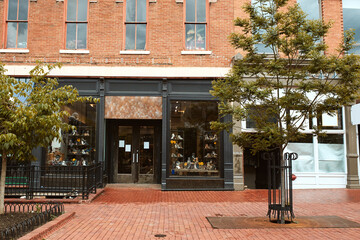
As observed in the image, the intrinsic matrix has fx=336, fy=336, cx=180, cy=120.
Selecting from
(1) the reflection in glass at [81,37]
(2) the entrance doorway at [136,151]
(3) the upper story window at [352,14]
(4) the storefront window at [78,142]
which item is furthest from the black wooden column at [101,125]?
(3) the upper story window at [352,14]

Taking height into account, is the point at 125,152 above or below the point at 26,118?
below

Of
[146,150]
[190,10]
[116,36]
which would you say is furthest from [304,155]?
[116,36]

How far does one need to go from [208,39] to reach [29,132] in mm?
8055

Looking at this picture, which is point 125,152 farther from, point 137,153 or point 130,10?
point 130,10

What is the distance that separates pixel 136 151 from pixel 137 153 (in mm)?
92

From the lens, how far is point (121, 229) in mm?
6738

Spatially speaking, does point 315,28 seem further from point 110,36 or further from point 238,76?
point 110,36

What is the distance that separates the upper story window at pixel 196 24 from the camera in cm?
1291

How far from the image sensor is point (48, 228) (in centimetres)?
622

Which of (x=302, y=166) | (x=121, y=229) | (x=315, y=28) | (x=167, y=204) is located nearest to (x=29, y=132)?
(x=121, y=229)

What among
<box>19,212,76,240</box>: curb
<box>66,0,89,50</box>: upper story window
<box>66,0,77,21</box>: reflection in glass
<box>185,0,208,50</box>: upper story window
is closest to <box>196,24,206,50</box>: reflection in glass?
<box>185,0,208,50</box>: upper story window

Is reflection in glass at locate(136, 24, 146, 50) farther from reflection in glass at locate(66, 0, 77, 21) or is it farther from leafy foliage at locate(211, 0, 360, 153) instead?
leafy foliage at locate(211, 0, 360, 153)

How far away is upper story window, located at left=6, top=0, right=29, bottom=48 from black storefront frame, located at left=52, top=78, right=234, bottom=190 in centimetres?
230

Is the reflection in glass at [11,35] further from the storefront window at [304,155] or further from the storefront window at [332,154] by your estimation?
the storefront window at [332,154]
